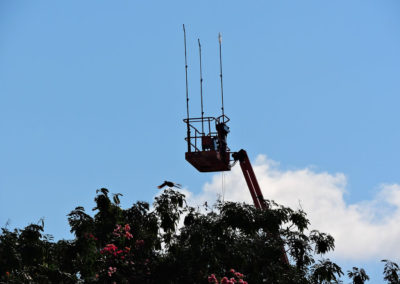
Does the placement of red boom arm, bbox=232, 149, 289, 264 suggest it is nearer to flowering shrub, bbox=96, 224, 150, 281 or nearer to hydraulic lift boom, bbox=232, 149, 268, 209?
hydraulic lift boom, bbox=232, 149, 268, 209

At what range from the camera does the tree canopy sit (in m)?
22.1

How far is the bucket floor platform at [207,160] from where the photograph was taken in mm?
25969

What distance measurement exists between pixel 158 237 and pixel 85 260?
12.4 feet

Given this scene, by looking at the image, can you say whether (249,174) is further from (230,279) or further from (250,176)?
(230,279)

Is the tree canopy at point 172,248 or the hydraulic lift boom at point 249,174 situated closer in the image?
the tree canopy at point 172,248

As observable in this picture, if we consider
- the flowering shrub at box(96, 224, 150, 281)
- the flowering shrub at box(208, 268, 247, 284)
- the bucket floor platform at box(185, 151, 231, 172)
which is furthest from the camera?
the bucket floor platform at box(185, 151, 231, 172)

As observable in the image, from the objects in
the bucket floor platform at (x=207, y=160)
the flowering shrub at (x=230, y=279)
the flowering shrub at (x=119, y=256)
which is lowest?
the flowering shrub at (x=230, y=279)

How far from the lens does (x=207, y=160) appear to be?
85.7 ft

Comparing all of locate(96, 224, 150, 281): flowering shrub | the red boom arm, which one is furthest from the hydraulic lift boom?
locate(96, 224, 150, 281): flowering shrub

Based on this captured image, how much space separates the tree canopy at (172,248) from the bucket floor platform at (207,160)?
5.22ft

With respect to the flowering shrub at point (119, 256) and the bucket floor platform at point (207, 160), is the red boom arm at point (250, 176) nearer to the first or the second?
the bucket floor platform at point (207, 160)

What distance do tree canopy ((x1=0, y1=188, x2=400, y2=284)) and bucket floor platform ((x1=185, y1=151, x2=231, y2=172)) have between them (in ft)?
5.22

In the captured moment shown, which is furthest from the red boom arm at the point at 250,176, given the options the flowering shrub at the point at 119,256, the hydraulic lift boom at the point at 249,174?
the flowering shrub at the point at 119,256

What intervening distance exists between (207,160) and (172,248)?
12.9ft
